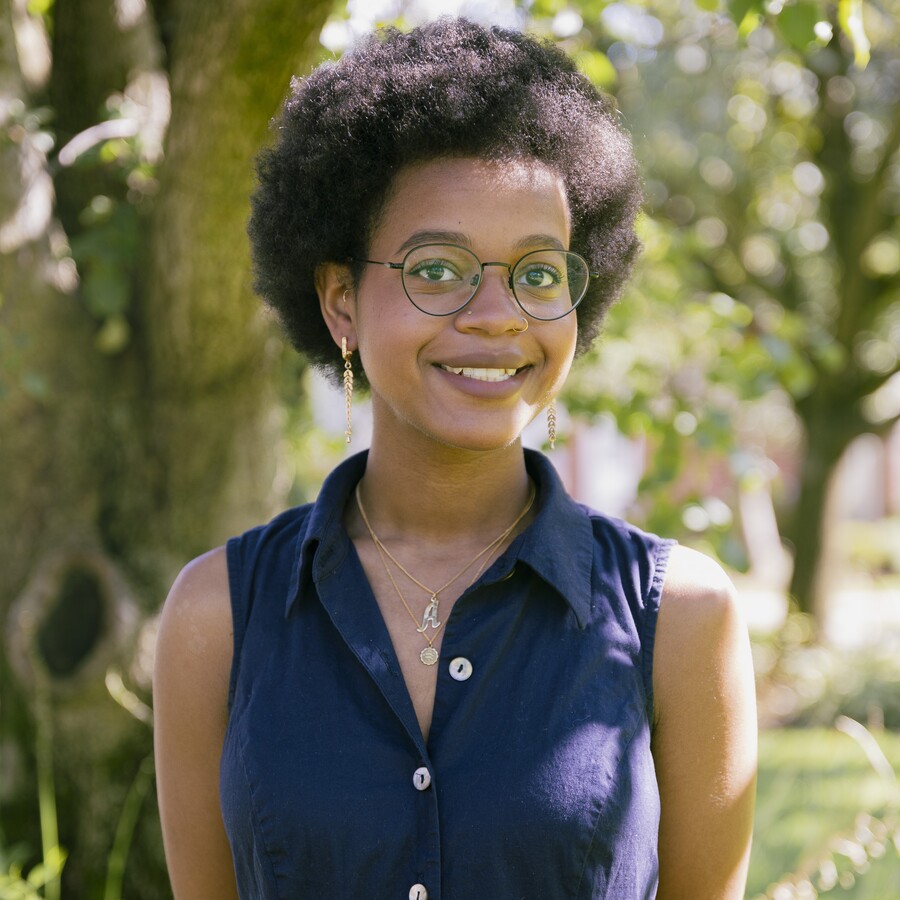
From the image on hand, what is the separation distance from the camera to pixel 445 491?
2.14 meters

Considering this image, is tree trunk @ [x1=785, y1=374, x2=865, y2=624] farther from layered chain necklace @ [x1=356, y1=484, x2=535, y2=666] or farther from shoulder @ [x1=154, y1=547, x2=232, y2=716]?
shoulder @ [x1=154, y1=547, x2=232, y2=716]

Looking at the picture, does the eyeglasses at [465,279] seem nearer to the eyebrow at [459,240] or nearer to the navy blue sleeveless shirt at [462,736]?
the eyebrow at [459,240]

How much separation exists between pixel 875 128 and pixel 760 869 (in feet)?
24.3

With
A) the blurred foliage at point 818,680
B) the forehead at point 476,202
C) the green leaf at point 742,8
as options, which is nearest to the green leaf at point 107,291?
the forehead at point 476,202

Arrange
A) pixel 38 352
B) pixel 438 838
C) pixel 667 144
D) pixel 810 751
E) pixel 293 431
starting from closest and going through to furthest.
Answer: pixel 438 838, pixel 38 352, pixel 293 431, pixel 810 751, pixel 667 144

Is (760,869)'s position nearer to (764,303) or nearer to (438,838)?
(438,838)

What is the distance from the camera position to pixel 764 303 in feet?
34.0

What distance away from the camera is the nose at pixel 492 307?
1920mm

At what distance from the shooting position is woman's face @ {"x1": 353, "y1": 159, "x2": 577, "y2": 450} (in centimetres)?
193

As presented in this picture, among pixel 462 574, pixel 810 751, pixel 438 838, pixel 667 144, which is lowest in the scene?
pixel 810 751

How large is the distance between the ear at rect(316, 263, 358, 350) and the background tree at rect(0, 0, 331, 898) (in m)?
0.92

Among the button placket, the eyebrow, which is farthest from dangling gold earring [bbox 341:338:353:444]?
the button placket

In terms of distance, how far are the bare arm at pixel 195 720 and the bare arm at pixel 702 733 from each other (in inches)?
30.6

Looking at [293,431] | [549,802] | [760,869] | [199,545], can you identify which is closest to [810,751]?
[760,869]
